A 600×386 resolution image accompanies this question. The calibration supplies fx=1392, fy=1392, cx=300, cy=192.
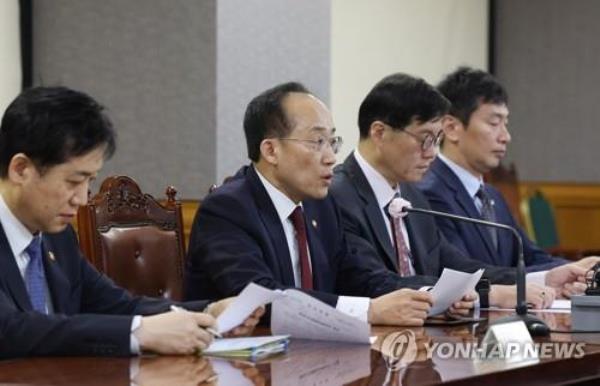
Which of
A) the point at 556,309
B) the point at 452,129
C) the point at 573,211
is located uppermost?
the point at 452,129

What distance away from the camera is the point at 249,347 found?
2988 mm

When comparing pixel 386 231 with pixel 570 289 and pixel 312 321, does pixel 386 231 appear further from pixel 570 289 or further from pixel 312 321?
pixel 312 321

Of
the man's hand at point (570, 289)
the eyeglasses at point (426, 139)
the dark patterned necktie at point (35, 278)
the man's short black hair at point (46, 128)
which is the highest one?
the man's short black hair at point (46, 128)

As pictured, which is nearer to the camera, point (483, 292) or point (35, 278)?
point (35, 278)

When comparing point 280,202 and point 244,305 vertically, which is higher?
point 280,202

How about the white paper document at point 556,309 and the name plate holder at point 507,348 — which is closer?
the name plate holder at point 507,348

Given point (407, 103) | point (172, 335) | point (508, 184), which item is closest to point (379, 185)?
point (407, 103)

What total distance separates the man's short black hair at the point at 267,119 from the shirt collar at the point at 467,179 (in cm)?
128

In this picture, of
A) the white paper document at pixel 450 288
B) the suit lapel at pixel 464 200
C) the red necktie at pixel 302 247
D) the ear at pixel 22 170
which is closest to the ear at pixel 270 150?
the red necktie at pixel 302 247

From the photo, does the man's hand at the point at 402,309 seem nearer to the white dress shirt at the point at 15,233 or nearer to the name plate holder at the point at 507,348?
the name plate holder at the point at 507,348

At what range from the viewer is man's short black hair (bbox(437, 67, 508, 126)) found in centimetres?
542

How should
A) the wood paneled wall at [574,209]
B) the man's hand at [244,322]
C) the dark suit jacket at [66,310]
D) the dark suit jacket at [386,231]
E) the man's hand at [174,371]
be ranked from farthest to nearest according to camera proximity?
Answer: the wood paneled wall at [574,209], the dark suit jacket at [386,231], the man's hand at [244,322], the dark suit jacket at [66,310], the man's hand at [174,371]

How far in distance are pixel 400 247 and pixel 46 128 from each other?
1.70 meters

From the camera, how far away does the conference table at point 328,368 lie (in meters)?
2.65
